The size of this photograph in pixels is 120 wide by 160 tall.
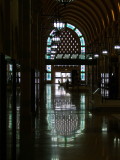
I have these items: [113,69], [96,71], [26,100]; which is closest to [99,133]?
[26,100]

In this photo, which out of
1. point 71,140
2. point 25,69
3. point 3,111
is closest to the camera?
point 3,111

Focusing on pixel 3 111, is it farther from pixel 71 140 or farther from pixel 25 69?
pixel 25 69

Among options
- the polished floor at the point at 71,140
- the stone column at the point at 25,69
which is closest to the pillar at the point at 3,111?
the polished floor at the point at 71,140

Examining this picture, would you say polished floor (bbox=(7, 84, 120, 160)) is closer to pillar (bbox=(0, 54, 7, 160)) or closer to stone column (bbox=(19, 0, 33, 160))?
stone column (bbox=(19, 0, 33, 160))

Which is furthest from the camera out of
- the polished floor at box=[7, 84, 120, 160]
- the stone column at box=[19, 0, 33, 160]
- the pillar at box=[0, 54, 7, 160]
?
the stone column at box=[19, 0, 33, 160]

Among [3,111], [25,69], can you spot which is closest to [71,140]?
[25,69]

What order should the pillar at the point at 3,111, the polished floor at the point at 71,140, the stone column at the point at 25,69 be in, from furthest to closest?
1. the stone column at the point at 25,69
2. the polished floor at the point at 71,140
3. the pillar at the point at 3,111

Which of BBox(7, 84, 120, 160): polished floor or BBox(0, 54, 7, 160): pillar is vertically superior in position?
BBox(0, 54, 7, 160): pillar

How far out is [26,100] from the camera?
43.3ft

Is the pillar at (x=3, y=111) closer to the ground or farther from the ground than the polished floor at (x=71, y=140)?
farther from the ground

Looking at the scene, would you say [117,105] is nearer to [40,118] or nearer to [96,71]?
[40,118]

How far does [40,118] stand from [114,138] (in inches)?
194

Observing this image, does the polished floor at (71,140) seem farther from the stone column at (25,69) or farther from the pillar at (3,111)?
the pillar at (3,111)

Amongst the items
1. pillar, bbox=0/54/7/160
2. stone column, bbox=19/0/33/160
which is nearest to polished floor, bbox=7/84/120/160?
stone column, bbox=19/0/33/160
